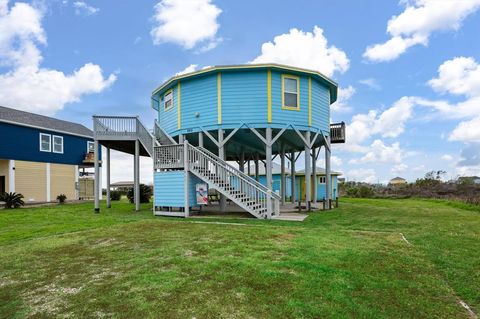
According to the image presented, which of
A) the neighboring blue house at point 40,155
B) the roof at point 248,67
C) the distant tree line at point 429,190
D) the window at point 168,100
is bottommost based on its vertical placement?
the distant tree line at point 429,190

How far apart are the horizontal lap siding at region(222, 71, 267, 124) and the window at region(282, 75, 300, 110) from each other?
92cm

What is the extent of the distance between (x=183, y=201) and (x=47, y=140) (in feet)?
53.8

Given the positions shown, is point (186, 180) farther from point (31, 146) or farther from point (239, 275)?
point (31, 146)

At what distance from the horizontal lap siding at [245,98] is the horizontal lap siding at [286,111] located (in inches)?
15.7

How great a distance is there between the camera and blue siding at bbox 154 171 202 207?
12.2 metres

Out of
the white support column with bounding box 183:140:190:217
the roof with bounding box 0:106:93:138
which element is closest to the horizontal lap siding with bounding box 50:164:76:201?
the roof with bounding box 0:106:93:138

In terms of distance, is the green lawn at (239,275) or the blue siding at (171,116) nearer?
the green lawn at (239,275)

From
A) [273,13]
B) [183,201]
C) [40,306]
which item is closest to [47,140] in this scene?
[183,201]

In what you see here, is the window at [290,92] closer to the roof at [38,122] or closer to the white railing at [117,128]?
the white railing at [117,128]

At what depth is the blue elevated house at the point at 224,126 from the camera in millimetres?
11992

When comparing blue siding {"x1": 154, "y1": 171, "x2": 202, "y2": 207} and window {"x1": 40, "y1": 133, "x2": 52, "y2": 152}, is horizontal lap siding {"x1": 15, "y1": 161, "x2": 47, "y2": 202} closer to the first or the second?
window {"x1": 40, "y1": 133, "x2": 52, "y2": 152}

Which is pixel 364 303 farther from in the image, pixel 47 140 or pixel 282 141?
pixel 47 140

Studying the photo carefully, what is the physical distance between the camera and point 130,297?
3.70 metres

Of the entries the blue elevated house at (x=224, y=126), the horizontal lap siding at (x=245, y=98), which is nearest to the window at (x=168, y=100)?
the blue elevated house at (x=224, y=126)
